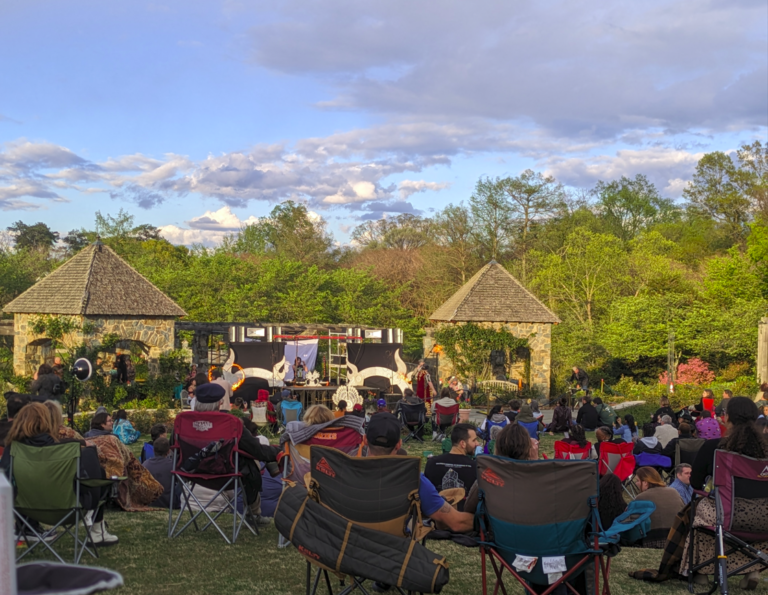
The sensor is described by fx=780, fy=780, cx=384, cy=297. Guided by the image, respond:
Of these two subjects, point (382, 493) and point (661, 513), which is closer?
point (382, 493)

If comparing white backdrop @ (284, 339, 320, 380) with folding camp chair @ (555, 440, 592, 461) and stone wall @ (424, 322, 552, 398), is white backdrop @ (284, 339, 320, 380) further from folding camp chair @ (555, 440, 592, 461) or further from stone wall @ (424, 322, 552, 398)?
folding camp chair @ (555, 440, 592, 461)

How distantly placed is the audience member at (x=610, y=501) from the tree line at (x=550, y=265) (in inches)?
761

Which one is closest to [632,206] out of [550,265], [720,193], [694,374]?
[720,193]

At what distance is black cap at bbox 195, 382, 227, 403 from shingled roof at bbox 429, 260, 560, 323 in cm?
1669

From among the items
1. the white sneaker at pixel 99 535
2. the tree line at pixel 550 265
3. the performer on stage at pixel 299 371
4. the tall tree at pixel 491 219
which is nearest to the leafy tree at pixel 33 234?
the tree line at pixel 550 265

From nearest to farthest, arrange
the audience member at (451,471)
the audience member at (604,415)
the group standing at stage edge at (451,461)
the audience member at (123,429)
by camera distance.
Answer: the group standing at stage edge at (451,461) → the audience member at (451,471) → the audience member at (123,429) → the audience member at (604,415)

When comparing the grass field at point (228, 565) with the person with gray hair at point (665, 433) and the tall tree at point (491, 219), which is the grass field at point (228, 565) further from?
the tall tree at point (491, 219)

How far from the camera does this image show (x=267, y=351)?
19438mm

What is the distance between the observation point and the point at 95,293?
19.4 meters

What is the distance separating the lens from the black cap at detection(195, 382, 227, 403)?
6.33 metres

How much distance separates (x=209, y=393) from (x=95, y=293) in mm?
14227

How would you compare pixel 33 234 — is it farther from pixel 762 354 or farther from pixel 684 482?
pixel 684 482

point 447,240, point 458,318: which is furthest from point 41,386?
point 447,240

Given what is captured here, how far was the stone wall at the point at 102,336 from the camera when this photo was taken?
19.1 meters
